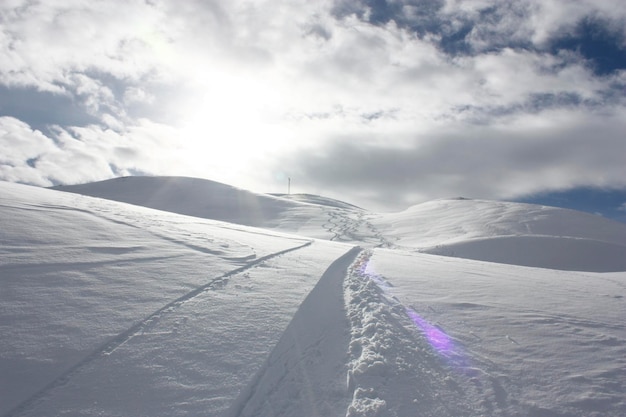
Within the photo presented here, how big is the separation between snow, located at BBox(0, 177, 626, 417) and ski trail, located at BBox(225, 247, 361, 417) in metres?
0.02

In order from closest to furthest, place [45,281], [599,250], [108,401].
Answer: [108,401], [45,281], [599,250]

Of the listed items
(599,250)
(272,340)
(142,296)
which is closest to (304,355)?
(272,340)

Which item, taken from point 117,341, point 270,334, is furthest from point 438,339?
point 117,341

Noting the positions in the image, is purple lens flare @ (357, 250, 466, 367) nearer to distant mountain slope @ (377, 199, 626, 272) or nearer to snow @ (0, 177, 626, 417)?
snow @ (0, 177, 626, 417)

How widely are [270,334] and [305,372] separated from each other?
2.63ft

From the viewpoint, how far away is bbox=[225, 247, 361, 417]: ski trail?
3.65 meters

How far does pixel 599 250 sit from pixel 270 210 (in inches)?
1146

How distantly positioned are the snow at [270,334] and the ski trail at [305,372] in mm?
20

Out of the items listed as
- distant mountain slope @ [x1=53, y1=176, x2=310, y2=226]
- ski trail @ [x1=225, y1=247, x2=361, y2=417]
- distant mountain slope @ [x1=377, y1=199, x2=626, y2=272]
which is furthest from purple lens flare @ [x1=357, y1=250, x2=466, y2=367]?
distant mountain slope @ [x1=53, y1=176, x2=310, y2=226]

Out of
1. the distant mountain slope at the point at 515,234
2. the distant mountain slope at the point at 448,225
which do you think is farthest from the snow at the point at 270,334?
the distant mountain slope at the point at 448,225

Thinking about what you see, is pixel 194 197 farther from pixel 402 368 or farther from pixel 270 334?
pixel 402 368

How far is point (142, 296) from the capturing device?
5449 millimetres

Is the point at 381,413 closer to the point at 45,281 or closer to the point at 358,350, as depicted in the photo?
the point at 358,350

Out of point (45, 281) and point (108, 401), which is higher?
point (45, 281)
